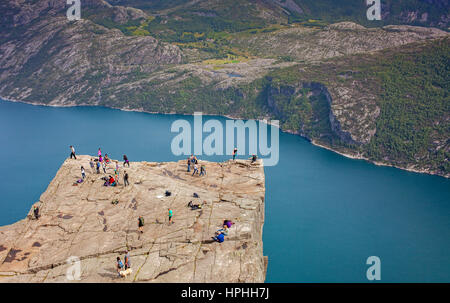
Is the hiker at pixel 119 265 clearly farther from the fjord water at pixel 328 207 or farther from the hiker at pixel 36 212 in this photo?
the fjord water at pixel 328 207

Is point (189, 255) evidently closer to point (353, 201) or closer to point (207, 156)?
point (353, 201)

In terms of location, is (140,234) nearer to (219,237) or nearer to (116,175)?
(219,237)

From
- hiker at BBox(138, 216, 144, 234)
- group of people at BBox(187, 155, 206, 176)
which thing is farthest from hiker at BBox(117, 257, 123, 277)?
group of people at BBox(187, 155, 206, 176)

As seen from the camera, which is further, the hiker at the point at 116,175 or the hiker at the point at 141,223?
the hiker at the point at 116,175

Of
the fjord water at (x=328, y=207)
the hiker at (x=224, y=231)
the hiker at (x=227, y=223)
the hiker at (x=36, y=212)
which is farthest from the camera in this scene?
the fjord water at (x=328, y=207)

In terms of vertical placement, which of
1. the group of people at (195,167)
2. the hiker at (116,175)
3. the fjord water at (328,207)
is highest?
the group of people at (195,167)

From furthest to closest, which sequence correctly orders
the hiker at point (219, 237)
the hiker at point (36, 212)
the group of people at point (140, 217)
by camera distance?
1. the hiker at point (36, 212)
2. the hiker at point (219, 237)
3. the group of people at point (140, 217)

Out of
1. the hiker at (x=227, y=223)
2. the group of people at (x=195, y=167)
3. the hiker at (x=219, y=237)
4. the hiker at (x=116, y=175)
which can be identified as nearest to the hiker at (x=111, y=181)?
the hiker at (x=116, y=175)
